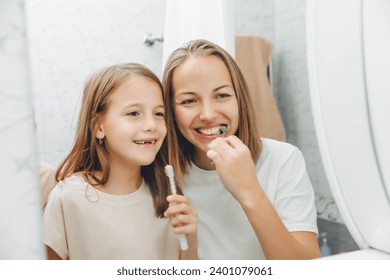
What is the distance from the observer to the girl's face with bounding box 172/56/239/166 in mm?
552

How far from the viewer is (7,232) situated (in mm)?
245

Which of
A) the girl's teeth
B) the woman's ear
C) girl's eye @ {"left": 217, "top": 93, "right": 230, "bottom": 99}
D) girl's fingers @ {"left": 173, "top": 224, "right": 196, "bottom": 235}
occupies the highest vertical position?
girl's eye @ {"left": 217, "top": 93, "right": 230, "bottom": 99}

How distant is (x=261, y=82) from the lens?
898 millimetres

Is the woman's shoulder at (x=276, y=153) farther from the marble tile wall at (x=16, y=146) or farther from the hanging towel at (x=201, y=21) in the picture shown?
the marble tile wall at (x=16, y=146)

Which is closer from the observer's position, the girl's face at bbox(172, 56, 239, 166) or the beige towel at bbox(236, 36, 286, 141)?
the girl's face at bbox(172, 56, 239, 166)

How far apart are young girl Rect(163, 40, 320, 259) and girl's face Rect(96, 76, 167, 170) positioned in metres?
0.04

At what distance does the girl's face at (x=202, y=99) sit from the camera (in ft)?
1.81

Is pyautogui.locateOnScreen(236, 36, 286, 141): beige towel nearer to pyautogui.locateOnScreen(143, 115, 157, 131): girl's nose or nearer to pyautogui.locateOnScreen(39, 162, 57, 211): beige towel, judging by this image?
pyautogui.locateOnScreen(143, 115, 157, 131): girl's nose

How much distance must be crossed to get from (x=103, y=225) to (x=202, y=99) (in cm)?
24

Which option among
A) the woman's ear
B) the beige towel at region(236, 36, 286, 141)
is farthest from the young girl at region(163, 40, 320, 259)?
the beige towel at region(236, 36, 286, 141)

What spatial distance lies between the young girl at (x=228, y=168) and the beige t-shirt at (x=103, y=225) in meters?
0.07
